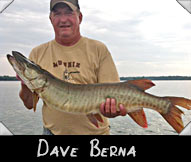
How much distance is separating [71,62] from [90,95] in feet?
0.82

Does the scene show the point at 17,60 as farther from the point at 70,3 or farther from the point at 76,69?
the point at 70,3

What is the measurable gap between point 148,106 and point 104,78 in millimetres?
338

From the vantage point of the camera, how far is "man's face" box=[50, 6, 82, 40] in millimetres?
1323

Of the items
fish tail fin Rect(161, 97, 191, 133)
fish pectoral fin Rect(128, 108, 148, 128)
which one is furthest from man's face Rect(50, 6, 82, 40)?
fish tail fin Rect(161, 97, 191, 133)

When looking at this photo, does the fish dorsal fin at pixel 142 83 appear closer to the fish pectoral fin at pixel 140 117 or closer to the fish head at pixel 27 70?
the fish pectoral fin at pixel 140 117

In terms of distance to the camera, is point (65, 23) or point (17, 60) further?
point (65, 23)

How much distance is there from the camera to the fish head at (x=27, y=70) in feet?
3.97

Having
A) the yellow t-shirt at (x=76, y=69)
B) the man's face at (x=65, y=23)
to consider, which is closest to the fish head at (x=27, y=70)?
the yellow t-shirt at (x=76, y=69)

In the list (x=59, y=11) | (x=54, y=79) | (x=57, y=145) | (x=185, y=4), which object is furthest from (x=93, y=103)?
(x=185, y=4)

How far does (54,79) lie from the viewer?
125 centimetres

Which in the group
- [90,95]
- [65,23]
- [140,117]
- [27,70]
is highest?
[65,23]

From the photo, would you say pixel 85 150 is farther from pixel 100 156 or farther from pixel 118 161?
pixel 118 161

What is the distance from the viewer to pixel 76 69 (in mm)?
1270

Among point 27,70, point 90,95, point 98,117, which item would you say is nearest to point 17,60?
point 27,70
